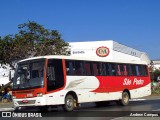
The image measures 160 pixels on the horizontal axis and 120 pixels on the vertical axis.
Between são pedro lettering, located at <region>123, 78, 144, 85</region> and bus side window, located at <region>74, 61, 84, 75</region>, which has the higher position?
bus side window, located at <region>74, 61, 84, 75</region>

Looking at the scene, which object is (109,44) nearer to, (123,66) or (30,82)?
(123,66)

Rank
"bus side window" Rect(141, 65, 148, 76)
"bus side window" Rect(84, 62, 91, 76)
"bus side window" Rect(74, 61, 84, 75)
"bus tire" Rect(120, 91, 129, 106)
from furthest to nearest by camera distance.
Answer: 1. "bus side window" Rect(141, 65, 148, 76)
2. "bus tire" Rect(120, 91, 129, 106)
3. "bus side window" Rect(84, 62, 91, 76)
4. "bus side window" Rect(74, 61, 84, 75)

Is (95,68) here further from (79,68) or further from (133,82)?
(133,82)

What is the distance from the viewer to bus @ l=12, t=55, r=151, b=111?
1967 cm

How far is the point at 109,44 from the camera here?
61.7 metres

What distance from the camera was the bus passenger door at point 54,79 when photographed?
19.8 meters

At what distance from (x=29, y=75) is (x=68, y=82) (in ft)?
7.00

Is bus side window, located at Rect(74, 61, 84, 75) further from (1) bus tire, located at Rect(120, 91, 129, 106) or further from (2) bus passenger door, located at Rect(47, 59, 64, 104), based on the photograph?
(1) bus tire, located at Rect(120, 91, 129, 106)

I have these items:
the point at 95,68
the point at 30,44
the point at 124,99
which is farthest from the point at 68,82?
the point at 30,44

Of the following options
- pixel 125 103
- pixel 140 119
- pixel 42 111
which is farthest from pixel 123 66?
pixel 140 119

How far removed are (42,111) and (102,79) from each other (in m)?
4.41

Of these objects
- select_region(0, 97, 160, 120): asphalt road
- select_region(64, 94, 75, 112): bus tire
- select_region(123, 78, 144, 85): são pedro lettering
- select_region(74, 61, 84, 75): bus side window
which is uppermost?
select_region(74, 61, 84, 75): bus side window

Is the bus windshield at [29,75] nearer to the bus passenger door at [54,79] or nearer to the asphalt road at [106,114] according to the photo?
the bus passenger door at [54,79]

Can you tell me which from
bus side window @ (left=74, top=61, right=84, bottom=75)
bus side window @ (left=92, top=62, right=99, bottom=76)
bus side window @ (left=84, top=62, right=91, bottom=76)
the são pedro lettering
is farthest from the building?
bus side window @ (left=74, top=61, right=84, bottom=75)
